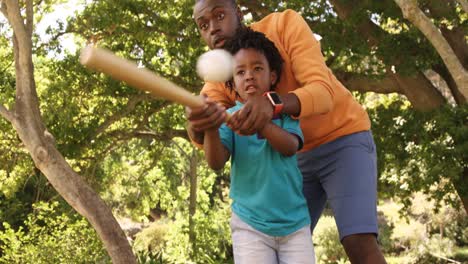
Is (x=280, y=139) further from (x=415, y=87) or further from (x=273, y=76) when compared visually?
(x=415, y=87)

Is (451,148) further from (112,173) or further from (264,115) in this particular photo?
(112,173)

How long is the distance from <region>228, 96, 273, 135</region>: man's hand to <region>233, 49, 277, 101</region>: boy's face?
6.6 inches

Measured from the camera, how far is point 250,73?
7.23ft

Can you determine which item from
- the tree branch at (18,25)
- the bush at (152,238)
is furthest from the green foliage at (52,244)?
the bush at (152,238)

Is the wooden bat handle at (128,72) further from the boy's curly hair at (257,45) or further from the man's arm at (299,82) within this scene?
the boy's curly hair at (257,45)

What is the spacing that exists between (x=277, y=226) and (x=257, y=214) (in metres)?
0.08

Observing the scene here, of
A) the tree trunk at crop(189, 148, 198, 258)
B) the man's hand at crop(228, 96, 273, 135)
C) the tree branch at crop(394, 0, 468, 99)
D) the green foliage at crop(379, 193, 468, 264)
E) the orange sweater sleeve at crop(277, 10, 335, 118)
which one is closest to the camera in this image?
the man's hand at crop(228, 96, 273, 135)

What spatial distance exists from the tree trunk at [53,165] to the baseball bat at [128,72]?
24.3 ft

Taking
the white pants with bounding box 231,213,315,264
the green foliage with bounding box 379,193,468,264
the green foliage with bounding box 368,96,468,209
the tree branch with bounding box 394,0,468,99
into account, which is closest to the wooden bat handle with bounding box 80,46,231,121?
the white pants with bounding box 231,213,315,264

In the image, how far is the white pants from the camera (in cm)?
221

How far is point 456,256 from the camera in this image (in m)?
20.7

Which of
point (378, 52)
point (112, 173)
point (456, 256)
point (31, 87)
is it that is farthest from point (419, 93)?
point (456, 256)

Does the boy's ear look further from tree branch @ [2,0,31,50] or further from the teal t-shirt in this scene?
tree branch @ [2,0,31,50]

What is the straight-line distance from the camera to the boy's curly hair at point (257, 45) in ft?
7.30
